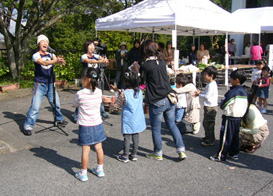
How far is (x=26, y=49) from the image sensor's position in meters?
11.1

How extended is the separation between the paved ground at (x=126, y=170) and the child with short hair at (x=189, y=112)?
0.52 ft

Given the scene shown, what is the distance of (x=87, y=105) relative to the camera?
11.8 feet

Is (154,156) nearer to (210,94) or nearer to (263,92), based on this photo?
(210,94)

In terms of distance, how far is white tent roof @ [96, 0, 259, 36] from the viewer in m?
8.09

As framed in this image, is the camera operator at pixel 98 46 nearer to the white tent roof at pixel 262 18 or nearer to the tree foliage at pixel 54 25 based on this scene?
the tree foliage at pixel 54 25

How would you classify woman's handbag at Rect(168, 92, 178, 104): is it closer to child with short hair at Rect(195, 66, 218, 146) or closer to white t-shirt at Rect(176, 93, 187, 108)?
child with short hair at Rect(195, 66, 218, 146)

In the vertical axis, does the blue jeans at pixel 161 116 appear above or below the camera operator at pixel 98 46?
below

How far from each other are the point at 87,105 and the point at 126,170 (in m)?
1.16

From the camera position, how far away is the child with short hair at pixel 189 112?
5.59 metres

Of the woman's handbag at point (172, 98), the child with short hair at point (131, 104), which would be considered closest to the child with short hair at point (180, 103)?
the woman's handbag at point (172, 98)

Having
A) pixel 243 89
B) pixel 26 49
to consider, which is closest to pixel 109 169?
pixel 243 89

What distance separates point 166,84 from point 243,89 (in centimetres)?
117

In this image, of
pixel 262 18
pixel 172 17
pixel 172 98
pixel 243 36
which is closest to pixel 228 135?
pixel 172 98

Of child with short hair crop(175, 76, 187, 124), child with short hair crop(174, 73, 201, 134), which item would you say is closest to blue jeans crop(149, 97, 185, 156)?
child with short hair crop(174, 73, 201, 134)
